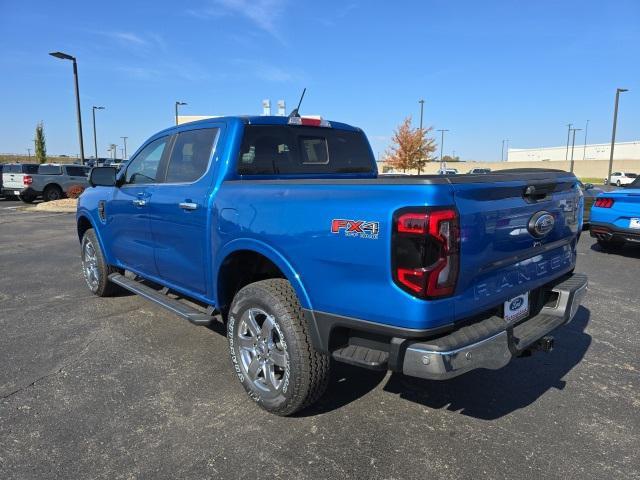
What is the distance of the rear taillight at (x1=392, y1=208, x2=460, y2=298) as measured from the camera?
2.26m

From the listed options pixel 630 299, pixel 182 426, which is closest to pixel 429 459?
pixel 182 426

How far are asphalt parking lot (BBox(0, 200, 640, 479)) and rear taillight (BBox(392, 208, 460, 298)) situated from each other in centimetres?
103

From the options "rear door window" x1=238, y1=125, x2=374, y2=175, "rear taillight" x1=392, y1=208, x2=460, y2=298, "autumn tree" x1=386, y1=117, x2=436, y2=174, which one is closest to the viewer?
"rear taillight" x1=392, y1=208, x2=460, y2=298

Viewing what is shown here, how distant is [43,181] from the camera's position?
2139 centimetres

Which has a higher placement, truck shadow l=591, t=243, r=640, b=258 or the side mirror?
the side mirror

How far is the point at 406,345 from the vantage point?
2398mm

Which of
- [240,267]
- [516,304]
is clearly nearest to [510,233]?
[516,304]

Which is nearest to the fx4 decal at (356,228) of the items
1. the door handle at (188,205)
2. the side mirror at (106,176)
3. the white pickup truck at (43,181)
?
the door handle at (188,205)

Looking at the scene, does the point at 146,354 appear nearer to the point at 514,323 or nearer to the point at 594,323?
the point at 514,323

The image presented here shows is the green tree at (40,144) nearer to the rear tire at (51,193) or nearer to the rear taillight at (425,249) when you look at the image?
the rear tire at (51,193)

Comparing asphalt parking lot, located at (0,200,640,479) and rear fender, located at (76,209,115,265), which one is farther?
rear fender, located at (76,209,115,265)

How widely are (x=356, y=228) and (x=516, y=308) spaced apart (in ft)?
4.06

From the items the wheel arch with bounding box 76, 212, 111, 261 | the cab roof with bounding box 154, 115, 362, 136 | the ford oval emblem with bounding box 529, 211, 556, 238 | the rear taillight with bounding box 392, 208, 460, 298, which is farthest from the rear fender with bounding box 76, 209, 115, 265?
the ford oval emblem with bounding box 529, 211, 556, 238

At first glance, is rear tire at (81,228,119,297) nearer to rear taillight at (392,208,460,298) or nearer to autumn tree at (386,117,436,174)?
rear taillight at (392,208,460,298)
